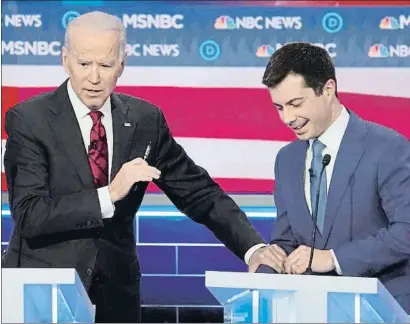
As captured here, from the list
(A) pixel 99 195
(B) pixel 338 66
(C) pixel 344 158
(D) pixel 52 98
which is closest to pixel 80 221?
(A) pixel 99 195

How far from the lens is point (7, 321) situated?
3240 millimetres

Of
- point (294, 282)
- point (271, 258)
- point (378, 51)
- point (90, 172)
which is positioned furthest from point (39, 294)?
point (378, 51)

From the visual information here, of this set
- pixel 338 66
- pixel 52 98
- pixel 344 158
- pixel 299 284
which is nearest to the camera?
pixel 299 284

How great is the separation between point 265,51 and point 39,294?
2.41m

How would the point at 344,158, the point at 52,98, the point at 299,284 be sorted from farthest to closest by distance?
the point at 52,98, the point at 344,158, the point at 299,284

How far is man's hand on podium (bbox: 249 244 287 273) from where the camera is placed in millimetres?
4167

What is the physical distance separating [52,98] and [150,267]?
3.90 ft

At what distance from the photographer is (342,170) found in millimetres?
4168

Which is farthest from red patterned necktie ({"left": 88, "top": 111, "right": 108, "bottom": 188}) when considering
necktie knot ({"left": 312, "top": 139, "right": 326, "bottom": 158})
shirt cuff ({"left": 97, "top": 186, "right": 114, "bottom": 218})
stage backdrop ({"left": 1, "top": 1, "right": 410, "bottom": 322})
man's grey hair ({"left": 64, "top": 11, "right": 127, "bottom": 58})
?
stage backdrop ({"left": 1, "top": 1, "right": 410, "bottom": 322})

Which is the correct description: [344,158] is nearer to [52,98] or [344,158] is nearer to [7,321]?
[52,98]

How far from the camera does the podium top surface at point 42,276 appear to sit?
3213 mm

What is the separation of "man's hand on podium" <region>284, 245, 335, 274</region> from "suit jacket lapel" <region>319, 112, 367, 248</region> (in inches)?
4.6

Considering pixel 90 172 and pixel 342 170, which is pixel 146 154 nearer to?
pixel 90 172

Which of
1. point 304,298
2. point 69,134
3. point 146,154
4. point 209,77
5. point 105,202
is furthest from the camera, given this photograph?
point 209,77
